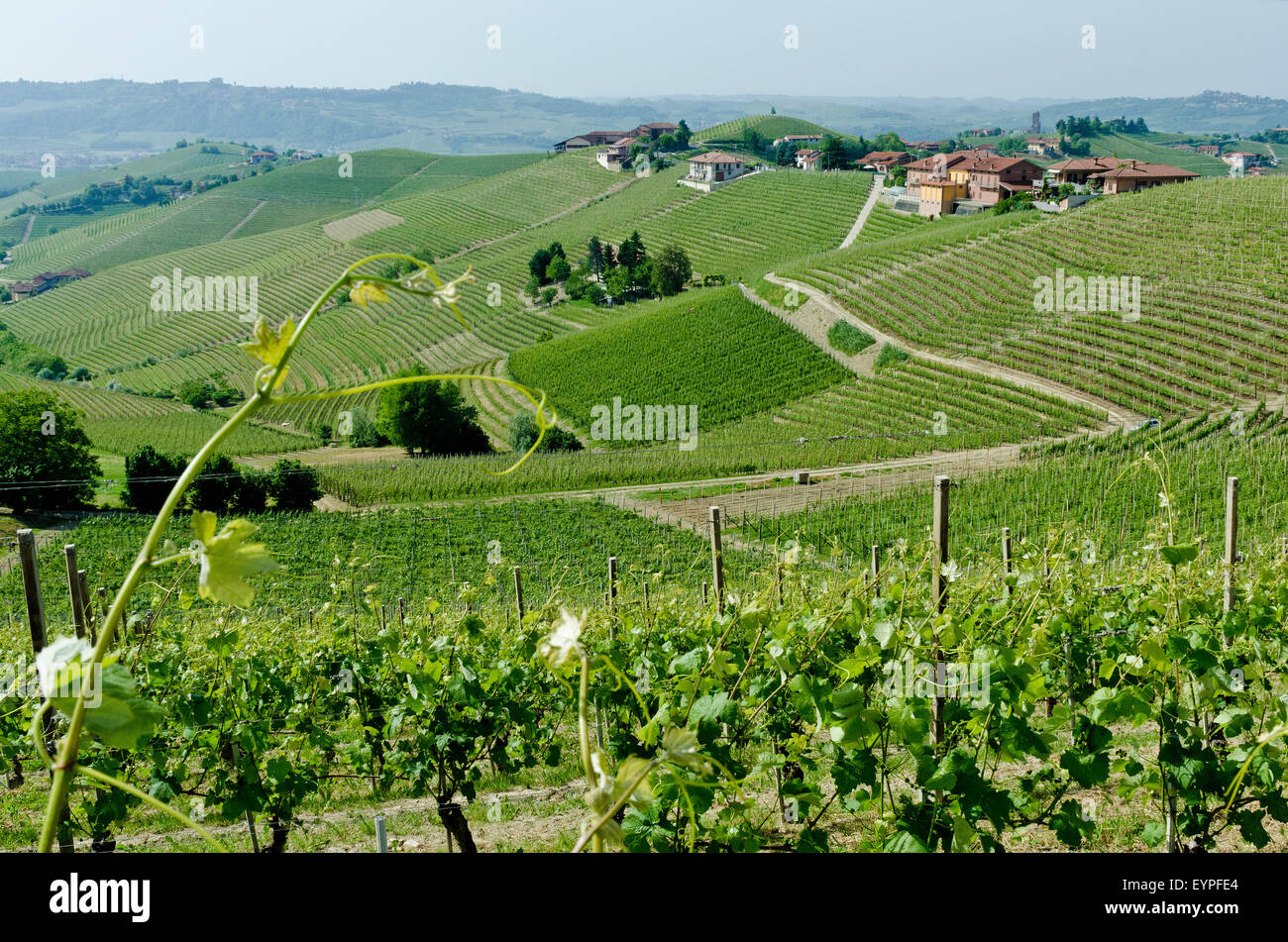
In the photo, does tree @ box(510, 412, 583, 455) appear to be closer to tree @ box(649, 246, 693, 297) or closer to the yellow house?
tree @ box(649, 246, 693, 297)

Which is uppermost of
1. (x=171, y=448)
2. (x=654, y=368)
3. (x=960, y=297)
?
(x=960, y=297)

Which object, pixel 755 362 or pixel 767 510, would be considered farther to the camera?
pixel 755 362

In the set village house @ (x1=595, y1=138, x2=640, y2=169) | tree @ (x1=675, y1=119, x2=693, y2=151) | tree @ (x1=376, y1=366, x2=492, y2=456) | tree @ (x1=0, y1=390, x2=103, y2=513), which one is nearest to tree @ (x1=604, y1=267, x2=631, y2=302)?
tree @ (x1=376, y1=366, x2=492, y2=456)

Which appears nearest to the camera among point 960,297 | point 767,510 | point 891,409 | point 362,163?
point 767,510

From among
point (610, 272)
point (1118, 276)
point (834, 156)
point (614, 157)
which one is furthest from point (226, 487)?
point (614, 157)
